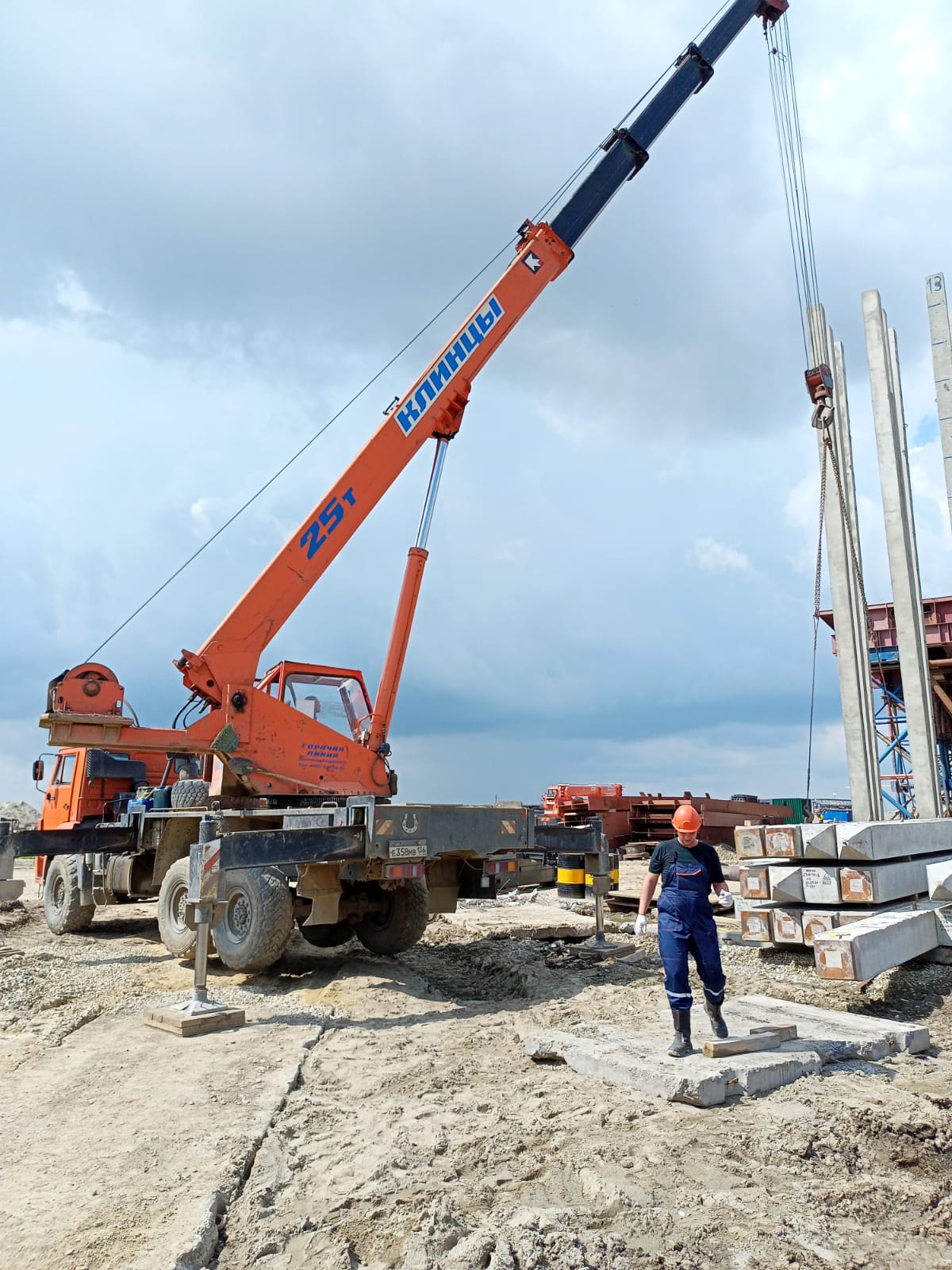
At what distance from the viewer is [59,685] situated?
26.5 ft

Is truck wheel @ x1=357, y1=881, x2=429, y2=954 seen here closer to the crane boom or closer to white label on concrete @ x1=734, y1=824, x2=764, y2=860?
the crane boom

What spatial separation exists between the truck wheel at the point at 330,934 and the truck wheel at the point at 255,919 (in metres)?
1.27

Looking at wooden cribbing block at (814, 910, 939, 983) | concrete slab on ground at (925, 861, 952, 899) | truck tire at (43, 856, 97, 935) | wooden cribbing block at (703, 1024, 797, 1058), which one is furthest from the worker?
truck tire at (43, 856, 97, 935)

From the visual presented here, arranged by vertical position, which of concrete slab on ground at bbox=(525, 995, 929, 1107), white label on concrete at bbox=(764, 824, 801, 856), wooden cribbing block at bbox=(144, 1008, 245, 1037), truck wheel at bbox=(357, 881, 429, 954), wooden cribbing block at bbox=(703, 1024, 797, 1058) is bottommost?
wooden cribbing block at bbox=(144, 1008, 245, 1037)

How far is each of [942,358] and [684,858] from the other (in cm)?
1096

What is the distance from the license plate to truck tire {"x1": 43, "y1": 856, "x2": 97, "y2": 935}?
225 inches

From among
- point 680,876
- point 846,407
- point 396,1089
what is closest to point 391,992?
point 396,1089

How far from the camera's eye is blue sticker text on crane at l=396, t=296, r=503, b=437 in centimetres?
1009

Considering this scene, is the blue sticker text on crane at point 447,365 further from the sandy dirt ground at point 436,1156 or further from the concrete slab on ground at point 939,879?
the concrete slab on ground at point 939,879

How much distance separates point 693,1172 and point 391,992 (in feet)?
13.5

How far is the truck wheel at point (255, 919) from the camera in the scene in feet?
23.2

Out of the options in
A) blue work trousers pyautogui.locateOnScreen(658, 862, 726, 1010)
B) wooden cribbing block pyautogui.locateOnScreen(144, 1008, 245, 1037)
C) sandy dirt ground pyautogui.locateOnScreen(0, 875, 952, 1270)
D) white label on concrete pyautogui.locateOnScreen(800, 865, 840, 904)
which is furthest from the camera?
white label on concrete pyautogui.locateOnScreen(800, 865, 840, 904)

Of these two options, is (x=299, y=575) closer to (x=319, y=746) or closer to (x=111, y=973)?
(x=319, y=746)

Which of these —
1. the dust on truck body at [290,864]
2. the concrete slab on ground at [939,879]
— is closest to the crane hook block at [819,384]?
the concrete slab on ground at [939,879]
